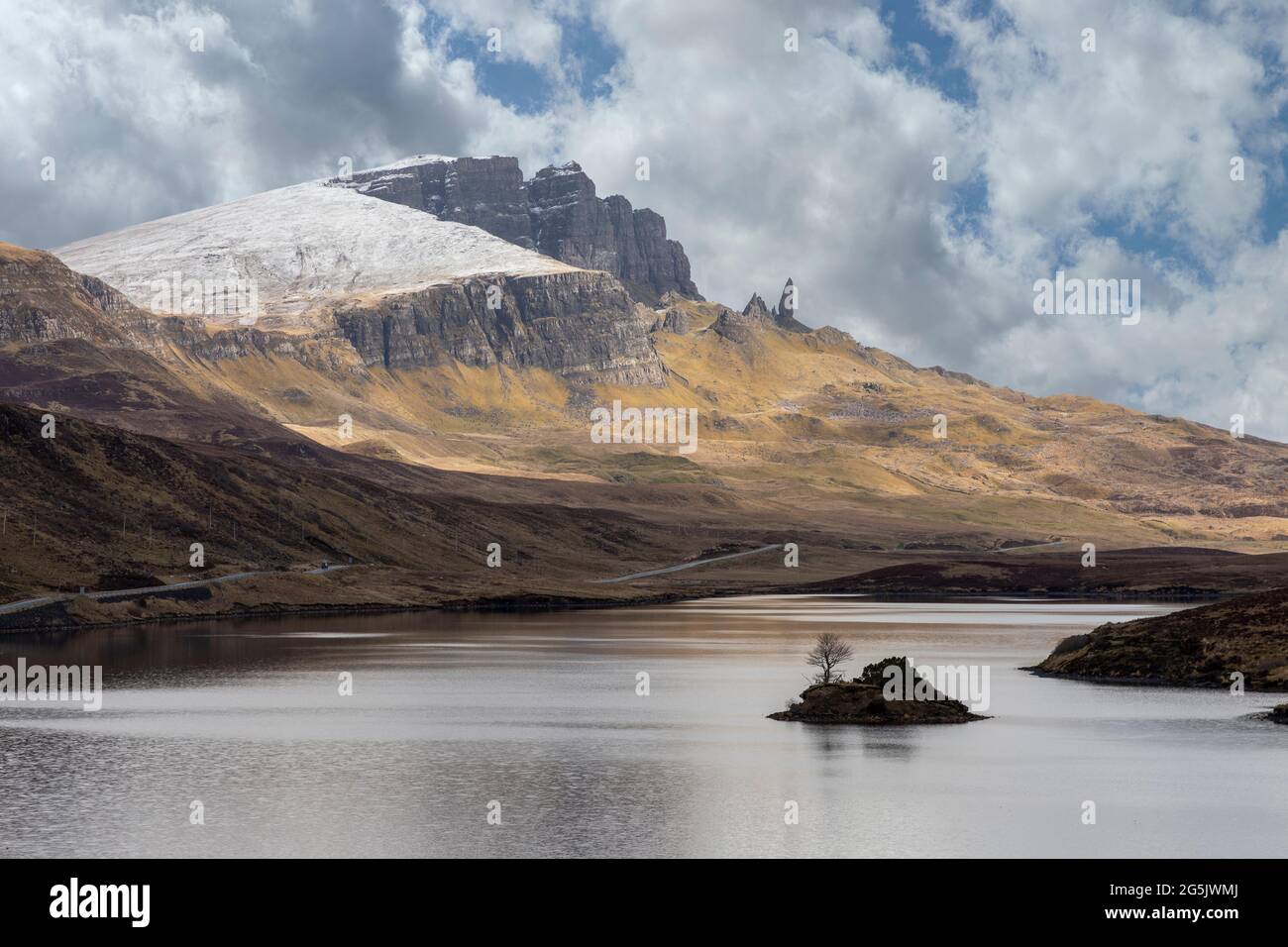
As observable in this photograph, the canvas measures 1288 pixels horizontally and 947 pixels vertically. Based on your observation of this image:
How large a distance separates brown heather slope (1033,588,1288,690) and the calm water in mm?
5453

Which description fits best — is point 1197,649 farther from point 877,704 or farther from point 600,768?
point 600,768

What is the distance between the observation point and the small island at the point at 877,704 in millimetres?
83500

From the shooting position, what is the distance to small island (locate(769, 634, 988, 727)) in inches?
3287

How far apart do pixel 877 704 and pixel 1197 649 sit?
33687 millimetres

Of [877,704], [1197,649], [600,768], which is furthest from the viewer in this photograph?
[1197,649]

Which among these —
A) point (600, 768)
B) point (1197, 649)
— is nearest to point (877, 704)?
point (600, 768)

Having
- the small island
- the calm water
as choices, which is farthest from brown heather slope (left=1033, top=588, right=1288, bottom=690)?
the small island

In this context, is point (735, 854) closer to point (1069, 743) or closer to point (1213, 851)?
point (1213, 851)

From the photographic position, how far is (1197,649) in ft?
349

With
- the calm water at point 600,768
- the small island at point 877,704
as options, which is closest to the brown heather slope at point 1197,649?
the calm water at point 600,768

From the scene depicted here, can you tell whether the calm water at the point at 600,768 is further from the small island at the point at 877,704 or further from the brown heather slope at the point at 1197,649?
the brown heather slope at the point at 1197,649

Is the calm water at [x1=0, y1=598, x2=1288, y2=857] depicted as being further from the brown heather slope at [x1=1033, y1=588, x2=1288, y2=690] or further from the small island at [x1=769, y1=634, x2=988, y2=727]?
the brown heather slope at [x1=1033, y1=588, x2=1288, y2=690]

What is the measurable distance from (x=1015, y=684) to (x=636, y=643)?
46.5m

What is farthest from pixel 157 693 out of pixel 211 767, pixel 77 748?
pixel 211 767
